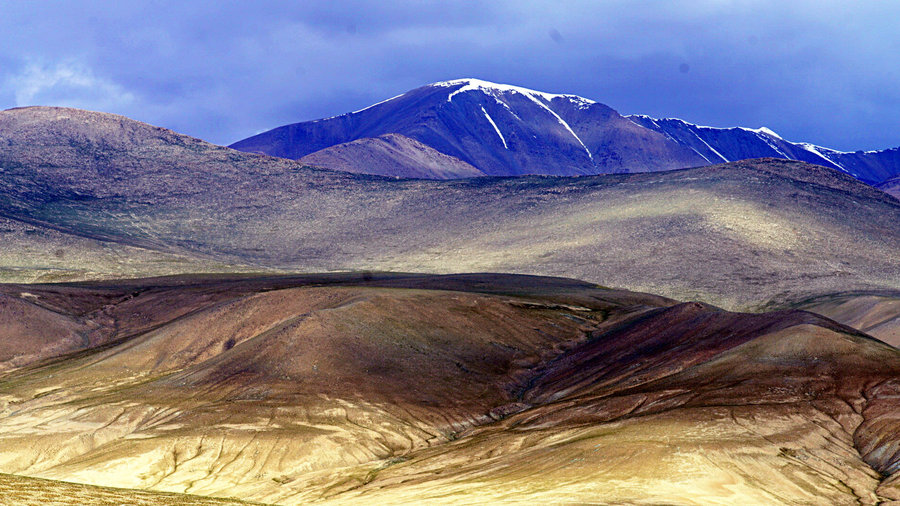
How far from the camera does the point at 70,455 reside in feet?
237

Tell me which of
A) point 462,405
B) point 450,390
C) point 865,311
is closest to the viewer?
point 462,405

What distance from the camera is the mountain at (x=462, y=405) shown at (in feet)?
173

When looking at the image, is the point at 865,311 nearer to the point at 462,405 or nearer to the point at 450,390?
the point at 450,390

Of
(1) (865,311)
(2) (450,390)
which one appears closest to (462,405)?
(2) (450,390)

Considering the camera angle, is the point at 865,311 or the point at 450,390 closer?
the point at 450,390

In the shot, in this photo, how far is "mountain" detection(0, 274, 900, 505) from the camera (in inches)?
2074

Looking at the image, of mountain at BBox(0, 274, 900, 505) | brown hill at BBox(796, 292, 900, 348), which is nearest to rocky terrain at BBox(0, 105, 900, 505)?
mountain at BBox(0, 274, 900, 505)

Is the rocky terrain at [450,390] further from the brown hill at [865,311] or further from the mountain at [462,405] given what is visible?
the brown hill at [865,311]

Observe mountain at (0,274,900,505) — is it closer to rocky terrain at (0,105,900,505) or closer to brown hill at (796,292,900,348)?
rocky terrain at (0,105,900,505)

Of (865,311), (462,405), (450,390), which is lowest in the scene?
(462,405)

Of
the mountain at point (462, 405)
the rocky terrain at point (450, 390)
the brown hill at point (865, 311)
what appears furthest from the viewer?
the brown hill at point (865, 311)

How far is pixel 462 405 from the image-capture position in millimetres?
82438

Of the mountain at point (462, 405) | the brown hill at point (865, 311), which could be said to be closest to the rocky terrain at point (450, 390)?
the mountain at point (462, 405)

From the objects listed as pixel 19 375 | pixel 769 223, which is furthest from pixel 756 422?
pixel 769 223
